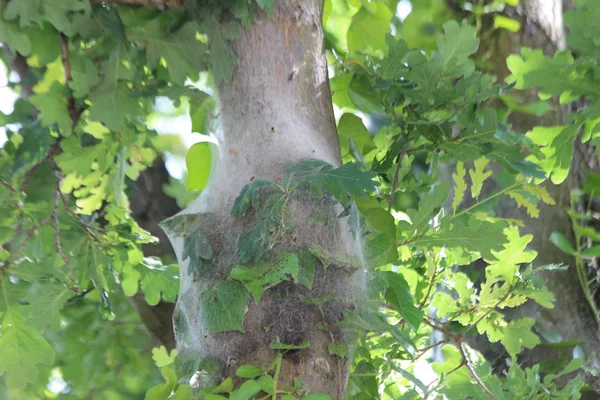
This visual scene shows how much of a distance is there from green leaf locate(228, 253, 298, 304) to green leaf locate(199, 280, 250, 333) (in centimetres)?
2

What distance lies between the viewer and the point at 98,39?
3.41 feet

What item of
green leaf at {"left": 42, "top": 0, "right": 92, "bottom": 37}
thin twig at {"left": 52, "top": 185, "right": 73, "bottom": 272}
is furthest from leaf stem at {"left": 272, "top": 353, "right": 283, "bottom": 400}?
green leaf at {"left": 42, "top": 0, "right": 92, "bottom": 37}

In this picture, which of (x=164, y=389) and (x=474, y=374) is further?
(x=474, y=374)

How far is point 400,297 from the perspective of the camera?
0.91m

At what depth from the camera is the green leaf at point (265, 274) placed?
0.77 m

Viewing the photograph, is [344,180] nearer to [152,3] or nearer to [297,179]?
[297,179]

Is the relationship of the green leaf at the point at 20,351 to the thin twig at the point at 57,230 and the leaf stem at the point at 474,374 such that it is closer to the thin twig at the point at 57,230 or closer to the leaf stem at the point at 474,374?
the thin twig at the point at 57,230

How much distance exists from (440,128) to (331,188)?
1.00 ft

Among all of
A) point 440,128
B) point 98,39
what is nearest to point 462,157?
point 440,128

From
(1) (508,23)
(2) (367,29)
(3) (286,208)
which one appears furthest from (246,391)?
(1) (508,23)

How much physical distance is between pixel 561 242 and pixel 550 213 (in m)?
0.10

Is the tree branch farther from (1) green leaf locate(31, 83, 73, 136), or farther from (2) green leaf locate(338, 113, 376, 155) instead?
(2) green leaf locate(338, 113, 376, 155)

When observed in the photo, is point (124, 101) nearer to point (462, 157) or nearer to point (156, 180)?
point (462, 157)

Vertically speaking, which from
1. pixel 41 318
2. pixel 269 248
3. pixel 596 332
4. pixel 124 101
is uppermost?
pixel 124 101
